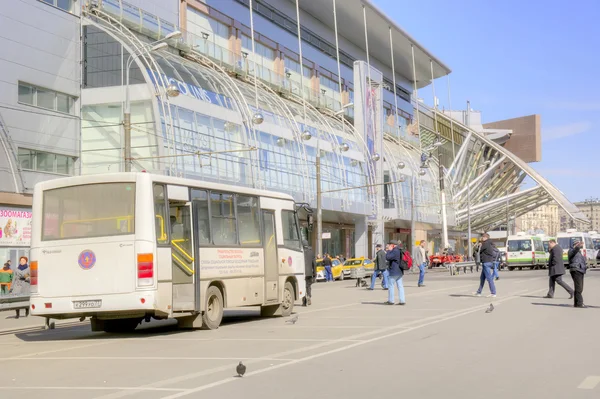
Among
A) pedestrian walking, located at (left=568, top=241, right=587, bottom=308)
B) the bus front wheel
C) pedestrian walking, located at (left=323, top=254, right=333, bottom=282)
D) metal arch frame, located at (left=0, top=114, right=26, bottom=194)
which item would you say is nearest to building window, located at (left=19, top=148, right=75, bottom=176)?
metal arch frame, located at (left=0, top=114, right=26, bottom=194)

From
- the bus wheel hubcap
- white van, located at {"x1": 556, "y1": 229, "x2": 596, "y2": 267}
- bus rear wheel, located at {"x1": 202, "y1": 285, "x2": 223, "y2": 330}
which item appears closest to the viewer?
bus rear wheel, located at {"x1": 202, "y1": 285, "x2": 223, "y2": 330}

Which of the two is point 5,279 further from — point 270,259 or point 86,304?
point 86,304

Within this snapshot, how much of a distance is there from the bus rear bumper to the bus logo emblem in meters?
0.52

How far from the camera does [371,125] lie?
6806 centimetres

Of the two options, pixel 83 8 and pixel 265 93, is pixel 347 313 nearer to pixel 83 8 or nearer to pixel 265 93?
pixel 83 8

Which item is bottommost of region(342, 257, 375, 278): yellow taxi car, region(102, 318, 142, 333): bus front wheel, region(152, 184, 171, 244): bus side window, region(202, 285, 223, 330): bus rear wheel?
region(102, 318, 142, 333): bus front wheel

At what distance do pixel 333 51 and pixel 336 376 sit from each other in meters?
66.5

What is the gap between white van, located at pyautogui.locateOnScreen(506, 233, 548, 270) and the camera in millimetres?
57750

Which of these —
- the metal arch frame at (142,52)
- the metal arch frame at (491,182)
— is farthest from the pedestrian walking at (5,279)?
the metal arch frame at (491,182)

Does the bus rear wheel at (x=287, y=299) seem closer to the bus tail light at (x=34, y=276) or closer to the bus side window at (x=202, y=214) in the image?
the bus side window at (x=202, y=214)

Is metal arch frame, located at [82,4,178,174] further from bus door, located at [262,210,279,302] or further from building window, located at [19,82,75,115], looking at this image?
bus door, located at [262,210,279,302]

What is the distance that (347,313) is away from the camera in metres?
19.2

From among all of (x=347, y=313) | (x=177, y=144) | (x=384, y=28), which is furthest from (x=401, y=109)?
(x=347, y=313)

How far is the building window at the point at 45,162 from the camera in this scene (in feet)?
116
